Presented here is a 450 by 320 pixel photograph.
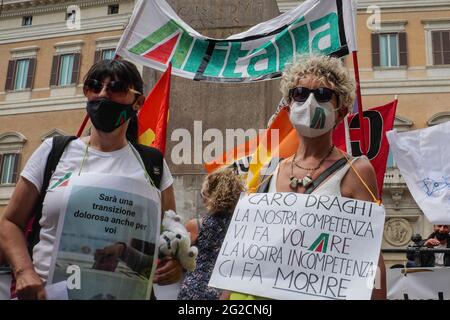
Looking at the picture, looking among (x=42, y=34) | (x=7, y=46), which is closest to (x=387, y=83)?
(x=42, y=34)

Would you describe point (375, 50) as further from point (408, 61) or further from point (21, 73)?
point (21, 73)

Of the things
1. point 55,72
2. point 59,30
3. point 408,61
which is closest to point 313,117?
point 408,61

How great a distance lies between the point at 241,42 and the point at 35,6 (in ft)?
88.7

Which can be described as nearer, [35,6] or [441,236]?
[441,236]

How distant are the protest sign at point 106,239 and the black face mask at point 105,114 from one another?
20cm

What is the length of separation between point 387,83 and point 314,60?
21.3 m

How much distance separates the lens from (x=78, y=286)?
6.11 feet

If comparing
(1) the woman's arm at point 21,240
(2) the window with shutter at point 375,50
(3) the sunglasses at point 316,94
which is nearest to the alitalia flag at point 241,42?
(3) the sunglasses at point 316,94

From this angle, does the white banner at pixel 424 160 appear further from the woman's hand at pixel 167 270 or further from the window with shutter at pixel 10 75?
the window with shutter at pixel 10 75

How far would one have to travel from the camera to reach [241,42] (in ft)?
16.3

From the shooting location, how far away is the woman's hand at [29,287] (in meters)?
1.82

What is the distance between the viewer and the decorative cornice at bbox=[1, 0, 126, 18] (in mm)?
28547

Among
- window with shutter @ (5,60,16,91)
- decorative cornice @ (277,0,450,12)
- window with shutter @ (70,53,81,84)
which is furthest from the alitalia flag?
window with shutter @ (5,60,16,91)

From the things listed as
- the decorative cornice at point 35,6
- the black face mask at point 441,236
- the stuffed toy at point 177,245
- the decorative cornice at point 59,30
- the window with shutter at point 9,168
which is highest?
the decorative cornice at point 35,6
